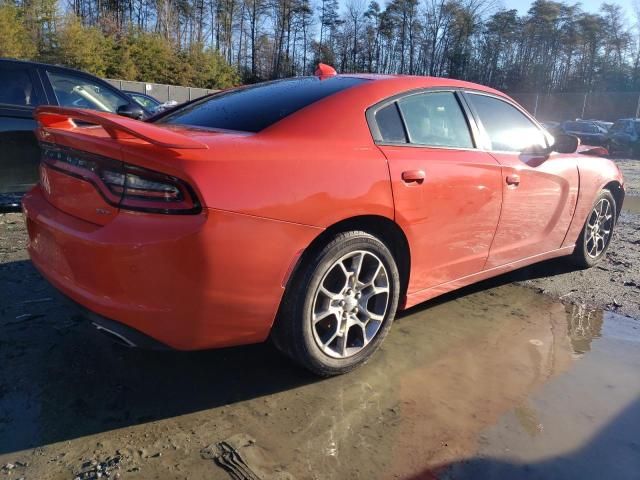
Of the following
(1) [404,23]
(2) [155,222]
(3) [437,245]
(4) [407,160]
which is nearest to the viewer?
(2) [155,222]

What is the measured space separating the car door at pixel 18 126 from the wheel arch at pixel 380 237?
3.90 meters

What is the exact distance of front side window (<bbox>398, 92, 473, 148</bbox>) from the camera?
2.96 metres

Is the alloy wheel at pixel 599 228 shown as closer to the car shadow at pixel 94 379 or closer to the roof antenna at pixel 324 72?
the roof antenna at pixel 324 72

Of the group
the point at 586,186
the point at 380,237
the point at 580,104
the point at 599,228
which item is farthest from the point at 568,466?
the point at 580,104

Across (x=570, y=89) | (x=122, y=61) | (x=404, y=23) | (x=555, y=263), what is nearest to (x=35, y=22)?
(x=122, y=61)

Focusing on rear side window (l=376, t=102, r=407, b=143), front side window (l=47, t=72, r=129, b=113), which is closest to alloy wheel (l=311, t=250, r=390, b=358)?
rear side window (l=376, t=102, r=407, b=143)

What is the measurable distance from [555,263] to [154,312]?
154 inches

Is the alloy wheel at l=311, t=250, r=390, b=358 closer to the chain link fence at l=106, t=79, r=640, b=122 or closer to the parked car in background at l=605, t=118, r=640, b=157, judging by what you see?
the parked car in background at l=605, t=118, r=640, b=157

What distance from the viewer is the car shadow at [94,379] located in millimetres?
2205

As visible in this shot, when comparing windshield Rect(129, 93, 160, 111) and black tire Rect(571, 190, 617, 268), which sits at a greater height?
windshield Rect(129, 93, 160, 111)

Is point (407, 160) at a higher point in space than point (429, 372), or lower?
higher

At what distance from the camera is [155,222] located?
2.03 m

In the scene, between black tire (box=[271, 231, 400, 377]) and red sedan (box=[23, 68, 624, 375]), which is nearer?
red sedan (box=[23, 68, 624, 375])

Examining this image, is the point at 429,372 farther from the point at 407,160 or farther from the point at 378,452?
the point at 407,160
